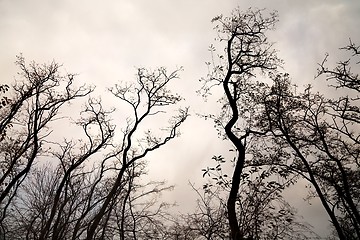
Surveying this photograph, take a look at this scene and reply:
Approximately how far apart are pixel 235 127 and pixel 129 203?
12717 millimetres

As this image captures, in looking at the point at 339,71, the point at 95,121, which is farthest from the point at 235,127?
the point at 95,121

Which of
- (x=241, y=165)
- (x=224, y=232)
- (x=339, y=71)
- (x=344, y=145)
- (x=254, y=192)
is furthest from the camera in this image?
(x=344, y=145)

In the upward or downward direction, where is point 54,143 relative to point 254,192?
upward

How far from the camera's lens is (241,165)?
29.9 ft

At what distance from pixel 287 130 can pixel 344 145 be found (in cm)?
289

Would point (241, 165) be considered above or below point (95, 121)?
below

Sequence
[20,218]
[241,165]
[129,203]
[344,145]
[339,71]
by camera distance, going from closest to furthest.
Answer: [241,165] → [339,71] → [344,145] → [20,218] → [129,203]

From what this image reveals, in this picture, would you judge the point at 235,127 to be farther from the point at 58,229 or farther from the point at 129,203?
the point at 129,203

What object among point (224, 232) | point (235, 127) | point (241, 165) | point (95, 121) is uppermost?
point (95, 121)

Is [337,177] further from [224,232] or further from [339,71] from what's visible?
[224,232]

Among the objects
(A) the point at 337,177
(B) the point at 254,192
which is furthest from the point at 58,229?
(A) the point at 337,177

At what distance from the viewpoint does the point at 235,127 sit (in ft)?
37.2

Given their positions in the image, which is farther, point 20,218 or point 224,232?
point 20,218

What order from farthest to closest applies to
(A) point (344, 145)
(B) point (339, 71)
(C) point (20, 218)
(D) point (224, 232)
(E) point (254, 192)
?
(C) point (20, 218) → (A) point (344, 145) → (B) point (339, 71) → (D) point (224, 232) → (E) point (254, 192)
